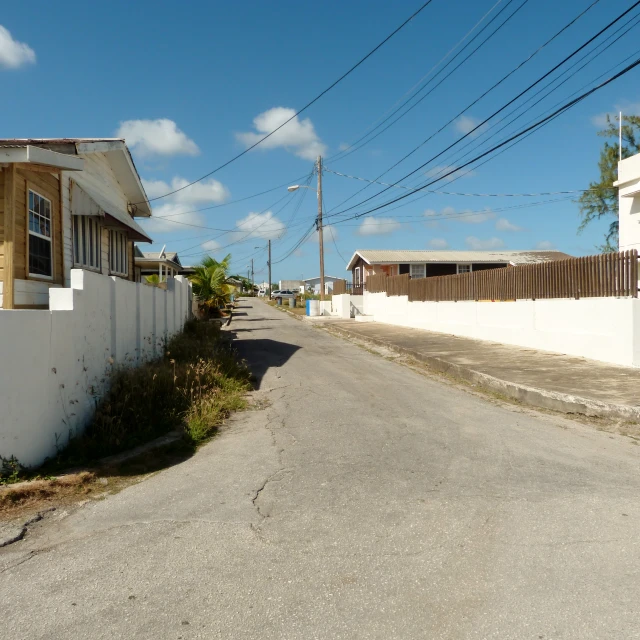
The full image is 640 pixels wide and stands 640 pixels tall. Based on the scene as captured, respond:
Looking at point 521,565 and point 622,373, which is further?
point 622,373

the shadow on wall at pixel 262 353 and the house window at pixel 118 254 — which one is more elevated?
the house window at pixel 118 254

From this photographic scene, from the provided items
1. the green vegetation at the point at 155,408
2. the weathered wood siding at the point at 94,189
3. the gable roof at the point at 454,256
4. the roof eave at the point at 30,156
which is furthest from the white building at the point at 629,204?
the gable roof at the point at 454,256

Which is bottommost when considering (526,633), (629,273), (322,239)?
(526,633)

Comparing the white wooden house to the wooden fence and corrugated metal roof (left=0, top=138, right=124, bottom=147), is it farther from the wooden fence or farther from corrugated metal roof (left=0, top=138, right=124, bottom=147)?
the wooden fence

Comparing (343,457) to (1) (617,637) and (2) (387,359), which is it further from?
(2) (387,359)

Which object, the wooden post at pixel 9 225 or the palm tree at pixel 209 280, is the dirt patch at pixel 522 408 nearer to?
the wooden post at pixel 9 225

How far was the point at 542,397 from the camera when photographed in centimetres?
922

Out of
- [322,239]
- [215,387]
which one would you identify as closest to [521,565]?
[215,387]

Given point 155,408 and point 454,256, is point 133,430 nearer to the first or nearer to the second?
point 155,408

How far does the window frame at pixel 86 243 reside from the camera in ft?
37.5

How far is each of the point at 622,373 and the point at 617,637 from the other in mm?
8553

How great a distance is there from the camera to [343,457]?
20.9 feet

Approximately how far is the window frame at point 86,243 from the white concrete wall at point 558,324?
→ 400 inches

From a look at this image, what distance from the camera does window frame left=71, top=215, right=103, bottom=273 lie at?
11.4 m
